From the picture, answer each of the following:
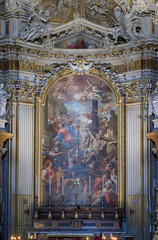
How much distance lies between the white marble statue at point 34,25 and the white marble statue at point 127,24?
281cm

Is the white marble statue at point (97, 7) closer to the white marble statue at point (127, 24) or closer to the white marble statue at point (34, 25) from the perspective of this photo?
the white marble statue at point (127, 24)

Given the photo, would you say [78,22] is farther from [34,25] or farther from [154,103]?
[154,103]

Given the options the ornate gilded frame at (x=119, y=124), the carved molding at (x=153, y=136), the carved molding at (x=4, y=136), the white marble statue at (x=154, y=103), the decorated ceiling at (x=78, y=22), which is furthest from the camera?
the decorated ceiling at (x=78, y=22)

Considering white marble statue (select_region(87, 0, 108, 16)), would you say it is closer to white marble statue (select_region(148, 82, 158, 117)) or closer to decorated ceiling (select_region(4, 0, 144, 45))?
decorated ceiling (select_region(4, 0, 144, 45))

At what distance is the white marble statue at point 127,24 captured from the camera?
26.3 metres

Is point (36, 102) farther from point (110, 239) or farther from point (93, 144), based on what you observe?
point (110, 239)

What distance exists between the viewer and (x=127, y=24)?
26.4 m

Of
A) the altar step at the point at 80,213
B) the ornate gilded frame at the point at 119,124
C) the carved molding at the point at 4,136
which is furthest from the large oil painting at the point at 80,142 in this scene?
the carved molding at the point at 4,136

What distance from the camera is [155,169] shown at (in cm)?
2555

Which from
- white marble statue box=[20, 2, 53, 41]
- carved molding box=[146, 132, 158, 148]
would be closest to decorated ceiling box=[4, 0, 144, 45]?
white marble statue box=[20, 2, 53, 41]

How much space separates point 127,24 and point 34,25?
149 inches

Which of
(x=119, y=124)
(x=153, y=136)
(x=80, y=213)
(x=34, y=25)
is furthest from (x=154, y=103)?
(x=34, y=25)

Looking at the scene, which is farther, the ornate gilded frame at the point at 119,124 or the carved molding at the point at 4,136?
the ornate gilded frame at the point at 119,124

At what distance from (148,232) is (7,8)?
10.6 meters
